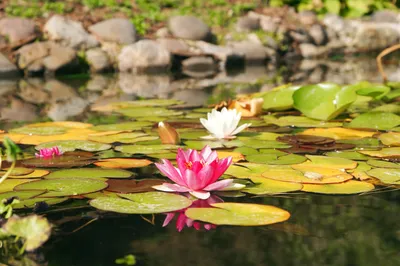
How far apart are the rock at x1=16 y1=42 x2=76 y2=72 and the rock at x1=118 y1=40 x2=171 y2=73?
56 cm

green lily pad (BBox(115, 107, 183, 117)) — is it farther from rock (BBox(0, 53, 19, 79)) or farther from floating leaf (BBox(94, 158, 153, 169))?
rock (BBox(0, 53, 19, 79))

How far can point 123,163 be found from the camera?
5.64 ft

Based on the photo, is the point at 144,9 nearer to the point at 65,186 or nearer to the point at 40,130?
the point at 40,130

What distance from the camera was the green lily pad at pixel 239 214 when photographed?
1184 millimetres

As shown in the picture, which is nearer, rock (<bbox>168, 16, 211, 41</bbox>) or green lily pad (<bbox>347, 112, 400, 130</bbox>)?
green lily pad (<bbox>347, 112, 400, 130</bbox>)

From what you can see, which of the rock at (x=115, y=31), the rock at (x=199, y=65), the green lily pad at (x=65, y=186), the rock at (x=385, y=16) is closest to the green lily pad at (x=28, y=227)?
the green lily pad at (x=65, y=186)

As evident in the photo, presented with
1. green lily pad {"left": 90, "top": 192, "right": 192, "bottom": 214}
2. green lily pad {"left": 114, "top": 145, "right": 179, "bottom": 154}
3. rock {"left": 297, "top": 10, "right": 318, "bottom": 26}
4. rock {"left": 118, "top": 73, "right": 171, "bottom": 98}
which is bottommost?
green lily pad {"left": 90, "top": 192, "right": 192, "bottom": 214}

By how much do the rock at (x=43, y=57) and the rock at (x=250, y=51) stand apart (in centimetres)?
213

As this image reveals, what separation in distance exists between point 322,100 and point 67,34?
3.86 meters

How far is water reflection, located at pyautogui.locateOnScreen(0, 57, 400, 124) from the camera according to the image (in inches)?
130

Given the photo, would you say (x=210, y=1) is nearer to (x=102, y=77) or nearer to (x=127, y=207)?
(x=102, y=77)

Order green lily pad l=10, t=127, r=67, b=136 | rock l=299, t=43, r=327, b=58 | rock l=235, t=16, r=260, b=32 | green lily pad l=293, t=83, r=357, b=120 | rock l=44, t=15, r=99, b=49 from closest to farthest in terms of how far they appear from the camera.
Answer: green lily pad l=10, t=127, r=67, b=136, green lily pad l=293, t=83, r=357, b=120, rock l=44, t=15, r=99, b=49, rock l=235, t=16, r=260, b=32, rock l=299, t=43, r=327, b=58

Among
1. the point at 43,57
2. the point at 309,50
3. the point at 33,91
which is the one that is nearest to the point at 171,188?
the point at 33,91

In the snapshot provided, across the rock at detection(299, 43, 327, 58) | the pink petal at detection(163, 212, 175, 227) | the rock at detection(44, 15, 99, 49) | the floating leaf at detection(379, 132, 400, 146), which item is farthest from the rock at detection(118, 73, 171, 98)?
the rock at detection(299, 43, 327, 58)
